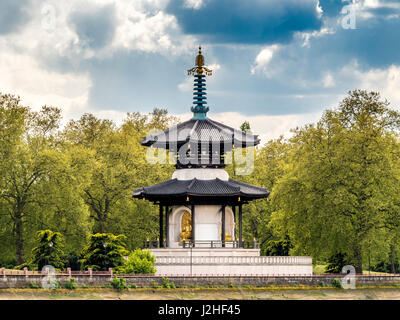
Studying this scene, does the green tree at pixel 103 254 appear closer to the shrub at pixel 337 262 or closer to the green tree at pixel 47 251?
the green tree at pixel 47 251

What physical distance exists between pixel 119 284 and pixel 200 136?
12907 millimetres

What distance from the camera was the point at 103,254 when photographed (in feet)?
194

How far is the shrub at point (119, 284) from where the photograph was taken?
54.6 meters

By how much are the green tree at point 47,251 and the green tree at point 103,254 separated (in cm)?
210

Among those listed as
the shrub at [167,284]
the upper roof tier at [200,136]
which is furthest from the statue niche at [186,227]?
the shrub at [167,284]

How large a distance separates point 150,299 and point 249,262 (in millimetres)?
7380

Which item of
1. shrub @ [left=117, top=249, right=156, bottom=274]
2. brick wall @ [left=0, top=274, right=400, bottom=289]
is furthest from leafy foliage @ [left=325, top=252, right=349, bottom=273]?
shrub @ [left=117, top=249, right=156, bottom=274]

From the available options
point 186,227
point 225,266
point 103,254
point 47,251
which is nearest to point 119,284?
point 103,254

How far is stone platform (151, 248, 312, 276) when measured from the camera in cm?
5775

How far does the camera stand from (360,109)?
Answer: 6638cm

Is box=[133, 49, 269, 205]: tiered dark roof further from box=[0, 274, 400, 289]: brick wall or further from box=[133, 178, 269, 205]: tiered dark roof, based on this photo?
box=[0, 274, 400, 289]: brick wall

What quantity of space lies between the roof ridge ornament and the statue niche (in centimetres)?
722
